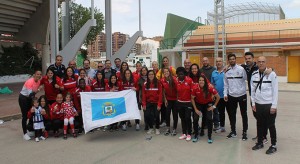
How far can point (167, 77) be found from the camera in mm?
7023

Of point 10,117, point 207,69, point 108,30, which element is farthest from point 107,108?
point 108,30

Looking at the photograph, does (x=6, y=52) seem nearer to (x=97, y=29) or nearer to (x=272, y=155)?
(x=97, y=29)

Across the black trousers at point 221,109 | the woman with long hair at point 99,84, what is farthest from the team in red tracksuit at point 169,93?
the woman with long hair at point 99,84

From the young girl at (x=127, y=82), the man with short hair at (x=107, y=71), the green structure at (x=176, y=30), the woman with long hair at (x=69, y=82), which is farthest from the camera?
the green structure at (x=176, y=30)

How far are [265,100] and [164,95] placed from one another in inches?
97.7

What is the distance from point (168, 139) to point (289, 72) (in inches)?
854

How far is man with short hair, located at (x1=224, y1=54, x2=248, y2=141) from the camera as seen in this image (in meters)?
6.55

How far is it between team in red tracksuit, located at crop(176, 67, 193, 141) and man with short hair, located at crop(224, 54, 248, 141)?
36.7 inches

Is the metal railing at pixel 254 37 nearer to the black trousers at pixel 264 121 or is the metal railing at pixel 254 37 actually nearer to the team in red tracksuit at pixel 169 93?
the team in red tracksuit at pixel 169 93

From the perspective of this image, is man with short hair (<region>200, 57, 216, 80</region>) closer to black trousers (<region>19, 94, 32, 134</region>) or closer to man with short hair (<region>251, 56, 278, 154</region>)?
man with short hair (<region>251, 56, 278, 154</region>)

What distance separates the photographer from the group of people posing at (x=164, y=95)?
21.0 ft

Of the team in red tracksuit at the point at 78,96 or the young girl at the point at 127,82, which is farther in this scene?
the young girl at the point at 127,82

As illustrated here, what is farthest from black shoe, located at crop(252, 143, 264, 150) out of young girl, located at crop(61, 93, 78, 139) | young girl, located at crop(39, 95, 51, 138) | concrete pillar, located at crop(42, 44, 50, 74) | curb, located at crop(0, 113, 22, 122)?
concrete pillar, located at crop(42, 44, 50, 74)

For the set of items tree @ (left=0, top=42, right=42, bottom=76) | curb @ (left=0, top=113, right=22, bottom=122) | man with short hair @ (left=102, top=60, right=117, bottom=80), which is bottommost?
curb @ (left=0, top=113, right=22, bottom=122)
